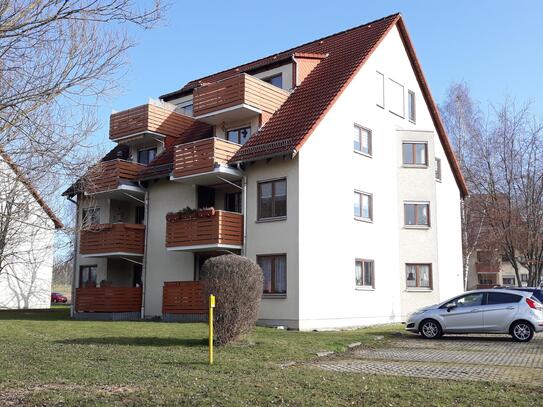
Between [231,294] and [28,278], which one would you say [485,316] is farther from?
[28,278]

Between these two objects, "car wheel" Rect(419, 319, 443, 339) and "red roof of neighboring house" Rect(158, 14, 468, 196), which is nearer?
"car wheel" Rect(419, 319, 443, 339)

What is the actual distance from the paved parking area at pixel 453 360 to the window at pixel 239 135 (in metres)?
11.1

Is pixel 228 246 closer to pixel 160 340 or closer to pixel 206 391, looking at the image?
pixel 160 340

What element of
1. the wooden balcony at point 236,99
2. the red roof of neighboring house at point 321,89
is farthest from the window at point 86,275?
the wooden balcony at point 236,99

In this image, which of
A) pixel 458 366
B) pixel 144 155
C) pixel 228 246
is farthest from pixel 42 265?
pixel 458 366

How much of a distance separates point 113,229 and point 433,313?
14.7m

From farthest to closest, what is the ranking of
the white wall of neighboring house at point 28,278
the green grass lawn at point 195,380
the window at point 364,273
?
the white wall of neighboring house at point 28,278
the window at point 364,273
the green grass lawn at point 195,380

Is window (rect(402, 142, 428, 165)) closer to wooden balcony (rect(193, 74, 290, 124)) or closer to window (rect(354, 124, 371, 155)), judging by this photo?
window (rect(354, 124, 371, 155))

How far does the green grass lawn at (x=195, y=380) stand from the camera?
8.34m

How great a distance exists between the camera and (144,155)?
30203 mm

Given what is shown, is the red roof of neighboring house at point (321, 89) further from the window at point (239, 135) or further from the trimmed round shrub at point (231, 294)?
the trimmed round shrub at point (231, 294)

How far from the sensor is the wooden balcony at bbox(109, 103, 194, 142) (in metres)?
28.0

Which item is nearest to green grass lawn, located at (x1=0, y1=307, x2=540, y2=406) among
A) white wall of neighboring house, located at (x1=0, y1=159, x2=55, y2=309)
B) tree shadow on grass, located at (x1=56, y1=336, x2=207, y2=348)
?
tree shadow on grass, located at (x1=56, y1=336, x2=207, y2=348)

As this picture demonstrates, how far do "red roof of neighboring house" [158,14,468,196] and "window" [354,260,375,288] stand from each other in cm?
601
